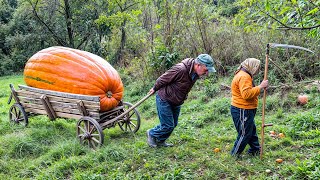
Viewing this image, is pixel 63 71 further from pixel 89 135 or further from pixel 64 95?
pixel 89 135

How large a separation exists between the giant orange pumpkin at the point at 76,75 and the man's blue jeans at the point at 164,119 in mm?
1193

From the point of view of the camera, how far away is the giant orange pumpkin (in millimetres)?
6166

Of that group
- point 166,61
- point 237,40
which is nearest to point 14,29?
point 166,61

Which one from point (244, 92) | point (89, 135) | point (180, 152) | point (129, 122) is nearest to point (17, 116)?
point (89, 135)

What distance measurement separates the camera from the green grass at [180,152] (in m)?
4.60

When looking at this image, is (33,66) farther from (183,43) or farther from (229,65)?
(229,65)

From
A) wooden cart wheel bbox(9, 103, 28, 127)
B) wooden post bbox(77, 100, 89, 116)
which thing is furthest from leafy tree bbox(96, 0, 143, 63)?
wooden post bbox(77, 100, 89, 116)

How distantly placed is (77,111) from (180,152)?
7.19ft

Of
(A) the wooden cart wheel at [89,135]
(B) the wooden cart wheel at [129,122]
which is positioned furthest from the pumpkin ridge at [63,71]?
(B) the wooden cart wheel at [129,122]

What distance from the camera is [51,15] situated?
17.8m

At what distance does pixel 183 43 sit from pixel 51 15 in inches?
401

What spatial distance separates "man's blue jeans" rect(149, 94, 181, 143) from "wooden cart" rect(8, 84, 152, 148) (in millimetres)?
327

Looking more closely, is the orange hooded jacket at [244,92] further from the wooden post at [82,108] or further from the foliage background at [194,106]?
the wooden post at [82,108]

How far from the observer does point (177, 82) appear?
5320 millimetres
